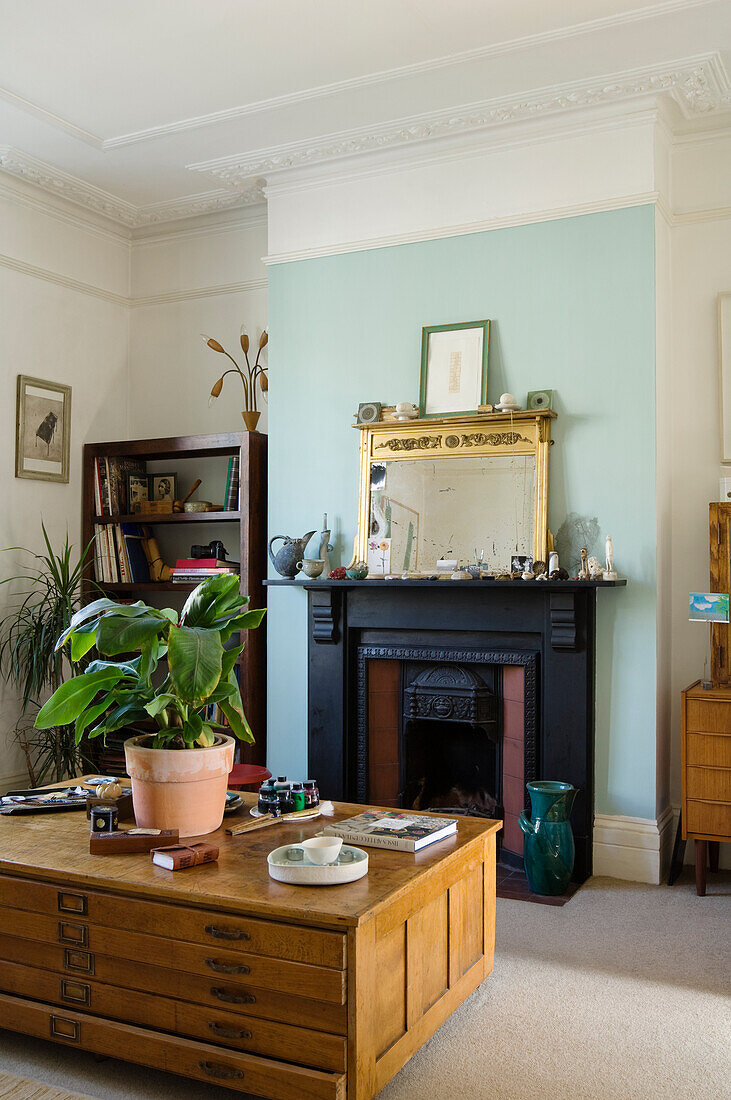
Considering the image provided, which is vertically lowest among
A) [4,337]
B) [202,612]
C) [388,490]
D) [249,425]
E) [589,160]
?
[202,612]

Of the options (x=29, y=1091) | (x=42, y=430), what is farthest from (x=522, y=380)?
(x=29, y=1091)

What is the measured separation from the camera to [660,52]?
3.57 metres

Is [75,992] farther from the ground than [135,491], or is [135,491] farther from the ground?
[135,491]

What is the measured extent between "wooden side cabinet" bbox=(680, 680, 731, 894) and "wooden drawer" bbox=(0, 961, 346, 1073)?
206 centimetres

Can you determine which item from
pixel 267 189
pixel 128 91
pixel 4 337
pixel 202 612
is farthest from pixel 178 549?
pixel 202 612

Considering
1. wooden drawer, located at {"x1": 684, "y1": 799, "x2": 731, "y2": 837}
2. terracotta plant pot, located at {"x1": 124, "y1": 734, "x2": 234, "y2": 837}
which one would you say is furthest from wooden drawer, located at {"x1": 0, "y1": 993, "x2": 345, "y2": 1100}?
wooden drawer, located at {"x1": 684, "y1": 799, "x2": 731, "y2": 837}

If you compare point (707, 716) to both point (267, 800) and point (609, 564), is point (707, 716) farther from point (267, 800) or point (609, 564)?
point (267, 800)

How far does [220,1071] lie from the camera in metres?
2.07

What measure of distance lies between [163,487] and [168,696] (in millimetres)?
2946

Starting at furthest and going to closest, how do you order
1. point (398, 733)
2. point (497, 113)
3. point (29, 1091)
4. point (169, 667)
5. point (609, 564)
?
point (398, 733) < point (497, 113) < point (609, 564) < point (169, 667) < point (29, 1091)

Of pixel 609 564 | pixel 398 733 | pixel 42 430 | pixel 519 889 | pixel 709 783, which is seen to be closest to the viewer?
pixel 709 783

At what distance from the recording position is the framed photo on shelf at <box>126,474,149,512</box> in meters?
5.22

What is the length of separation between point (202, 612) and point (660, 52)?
9.04ft

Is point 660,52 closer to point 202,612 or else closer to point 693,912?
point 202,612
